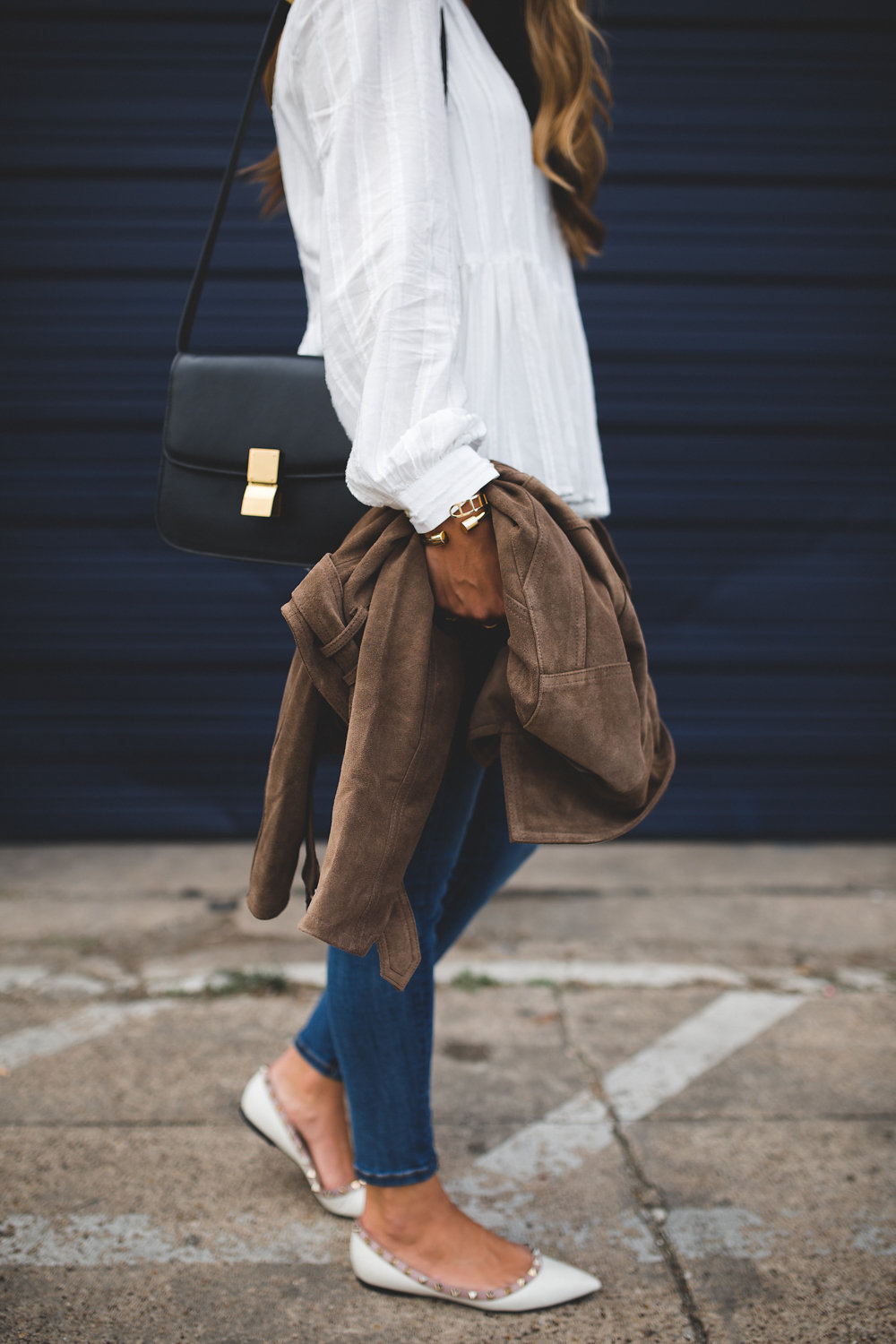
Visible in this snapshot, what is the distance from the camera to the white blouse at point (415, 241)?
1.00 metres

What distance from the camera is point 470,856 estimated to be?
4.51 ft

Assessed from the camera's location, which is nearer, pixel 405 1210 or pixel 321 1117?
pixel 405 1210

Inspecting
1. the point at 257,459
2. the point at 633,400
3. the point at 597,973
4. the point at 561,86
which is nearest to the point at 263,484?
the point at 257,459

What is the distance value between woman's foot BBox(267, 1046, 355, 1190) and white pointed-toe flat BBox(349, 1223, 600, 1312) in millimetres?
167

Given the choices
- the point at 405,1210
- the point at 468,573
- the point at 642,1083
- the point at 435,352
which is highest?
the point at 435,352

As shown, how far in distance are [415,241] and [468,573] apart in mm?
338

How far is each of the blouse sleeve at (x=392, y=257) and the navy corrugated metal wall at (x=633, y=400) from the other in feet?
6.70

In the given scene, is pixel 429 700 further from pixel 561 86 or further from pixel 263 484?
pixel 561 86

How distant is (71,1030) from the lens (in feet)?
6.59

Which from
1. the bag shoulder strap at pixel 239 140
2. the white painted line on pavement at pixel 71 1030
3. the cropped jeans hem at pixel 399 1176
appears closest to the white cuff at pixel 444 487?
the bag shoulder strap at pixel 239 140

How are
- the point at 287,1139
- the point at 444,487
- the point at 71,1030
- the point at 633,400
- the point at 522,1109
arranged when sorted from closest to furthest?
the point at 444,487
the point at 287,1139
the point at 522,1109
the point at 71,1030
the point at 633,400

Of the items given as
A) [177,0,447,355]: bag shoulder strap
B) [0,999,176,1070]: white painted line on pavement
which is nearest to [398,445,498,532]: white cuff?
[177,0,447,355]: bag shoulder strap

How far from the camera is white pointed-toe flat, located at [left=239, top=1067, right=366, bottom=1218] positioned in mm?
1438

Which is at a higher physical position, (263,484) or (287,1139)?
(263,484)
